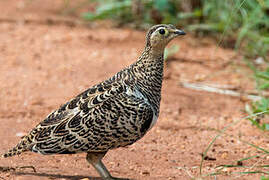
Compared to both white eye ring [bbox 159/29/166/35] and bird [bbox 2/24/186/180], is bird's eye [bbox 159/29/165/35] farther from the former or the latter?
bird [bbox 2/24/186/180]

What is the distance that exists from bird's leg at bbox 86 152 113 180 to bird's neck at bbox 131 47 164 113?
0.71 meters

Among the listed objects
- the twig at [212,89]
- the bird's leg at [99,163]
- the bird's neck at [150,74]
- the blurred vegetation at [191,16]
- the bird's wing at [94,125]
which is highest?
the blurred vegetation at [191,16]

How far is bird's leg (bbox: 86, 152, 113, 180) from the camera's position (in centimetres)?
452

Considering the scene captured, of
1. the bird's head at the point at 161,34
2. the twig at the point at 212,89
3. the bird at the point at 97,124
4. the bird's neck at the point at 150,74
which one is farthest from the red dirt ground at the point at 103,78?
the bird's head at the point at 161,34

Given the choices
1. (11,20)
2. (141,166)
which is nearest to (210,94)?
(141,166)

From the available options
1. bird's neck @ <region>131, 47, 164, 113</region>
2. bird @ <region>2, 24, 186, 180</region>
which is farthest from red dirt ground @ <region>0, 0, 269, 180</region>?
bird's neck @ <region>131, 47, 164, 113</region>

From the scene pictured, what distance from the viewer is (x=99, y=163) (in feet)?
15.1

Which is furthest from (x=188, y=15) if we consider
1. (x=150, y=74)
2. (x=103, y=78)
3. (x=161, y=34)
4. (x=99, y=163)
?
(x=99, y=163)

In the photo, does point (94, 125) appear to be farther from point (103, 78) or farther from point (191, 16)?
point (191, 16)

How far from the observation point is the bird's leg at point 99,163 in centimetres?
452

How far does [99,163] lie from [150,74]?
39.6 inches

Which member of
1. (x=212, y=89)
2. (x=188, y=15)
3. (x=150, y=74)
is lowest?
(x=150, y=74)

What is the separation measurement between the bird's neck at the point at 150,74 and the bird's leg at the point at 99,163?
71 cm

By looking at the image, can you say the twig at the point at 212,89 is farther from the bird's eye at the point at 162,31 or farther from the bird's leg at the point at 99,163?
the bird's leg at the point at 99,163
